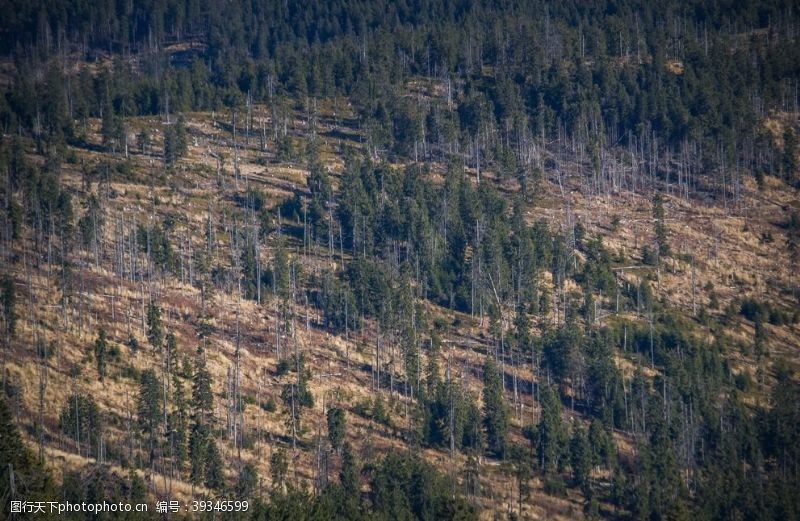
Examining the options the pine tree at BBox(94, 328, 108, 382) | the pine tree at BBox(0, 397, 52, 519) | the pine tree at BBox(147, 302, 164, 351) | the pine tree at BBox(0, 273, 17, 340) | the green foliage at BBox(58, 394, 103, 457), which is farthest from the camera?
the pine tree at BBox(147, 302, 164, 351)

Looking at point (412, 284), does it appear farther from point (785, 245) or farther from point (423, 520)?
point (785, 245)

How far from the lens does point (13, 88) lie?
633 feet

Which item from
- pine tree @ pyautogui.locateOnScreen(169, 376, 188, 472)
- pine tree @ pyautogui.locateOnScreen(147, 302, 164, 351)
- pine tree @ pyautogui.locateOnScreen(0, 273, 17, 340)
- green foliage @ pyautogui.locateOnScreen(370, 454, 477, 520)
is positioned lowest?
green foliage @ pyautogui.locateOnScreen(370, 454, 477, 520)

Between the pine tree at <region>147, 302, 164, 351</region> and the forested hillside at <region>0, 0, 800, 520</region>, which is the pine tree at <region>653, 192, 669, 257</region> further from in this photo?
the pine tree at <region>147, 302, 164, 351</region>

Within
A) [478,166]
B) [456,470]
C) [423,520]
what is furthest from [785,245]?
[423,520]

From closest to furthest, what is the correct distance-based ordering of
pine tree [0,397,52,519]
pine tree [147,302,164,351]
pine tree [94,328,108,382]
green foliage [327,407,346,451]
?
pine tree [0,397,52,519] → green foliage [327,407,346,451] → pine tree [94,328,108,382] → pine tree [147,302,164,351]

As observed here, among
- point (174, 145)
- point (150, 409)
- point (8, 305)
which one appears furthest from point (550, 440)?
point (174, 145)

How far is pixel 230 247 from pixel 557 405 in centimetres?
5004

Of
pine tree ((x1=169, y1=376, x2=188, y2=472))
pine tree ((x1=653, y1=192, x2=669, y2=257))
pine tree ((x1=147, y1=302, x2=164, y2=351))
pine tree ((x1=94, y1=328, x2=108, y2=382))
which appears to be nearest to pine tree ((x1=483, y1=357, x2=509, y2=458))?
pine tree ((x1=169, y1=376, x2=188, y2=472))

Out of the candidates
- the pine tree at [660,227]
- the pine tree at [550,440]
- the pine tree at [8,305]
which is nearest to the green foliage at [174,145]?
the pine tree at [8,305]

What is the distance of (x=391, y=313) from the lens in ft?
446

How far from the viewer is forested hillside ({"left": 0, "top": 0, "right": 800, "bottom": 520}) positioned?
107188 mm

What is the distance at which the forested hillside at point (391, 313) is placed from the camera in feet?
352

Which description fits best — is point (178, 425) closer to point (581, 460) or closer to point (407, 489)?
point (407, 489)
